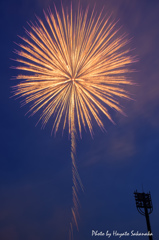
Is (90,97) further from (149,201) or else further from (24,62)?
(149,201)

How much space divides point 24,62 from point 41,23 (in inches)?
168

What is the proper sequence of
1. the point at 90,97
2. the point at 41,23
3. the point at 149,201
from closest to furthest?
the point at 41,23 → the point at 90,97 → the point at 149,201

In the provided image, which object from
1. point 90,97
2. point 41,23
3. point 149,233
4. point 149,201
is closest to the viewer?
point 41,23

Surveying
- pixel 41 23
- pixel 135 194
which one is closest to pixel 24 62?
pixel 41 23

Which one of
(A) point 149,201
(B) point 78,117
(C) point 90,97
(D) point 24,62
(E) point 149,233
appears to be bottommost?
(E) point 149,233

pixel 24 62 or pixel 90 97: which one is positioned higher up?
pixel 24 62

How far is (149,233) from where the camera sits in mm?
27156

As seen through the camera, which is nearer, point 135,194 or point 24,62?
point 24,62

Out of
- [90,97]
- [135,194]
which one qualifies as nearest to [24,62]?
[90,97]

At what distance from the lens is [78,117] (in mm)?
24625

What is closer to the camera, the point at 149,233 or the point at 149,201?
the point at 149,233

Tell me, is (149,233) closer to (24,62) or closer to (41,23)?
(24,62)

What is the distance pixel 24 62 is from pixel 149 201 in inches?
922

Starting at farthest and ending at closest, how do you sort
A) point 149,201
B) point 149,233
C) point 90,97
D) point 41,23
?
point 149,201
point 149,233
point 90,97
point 41,23
